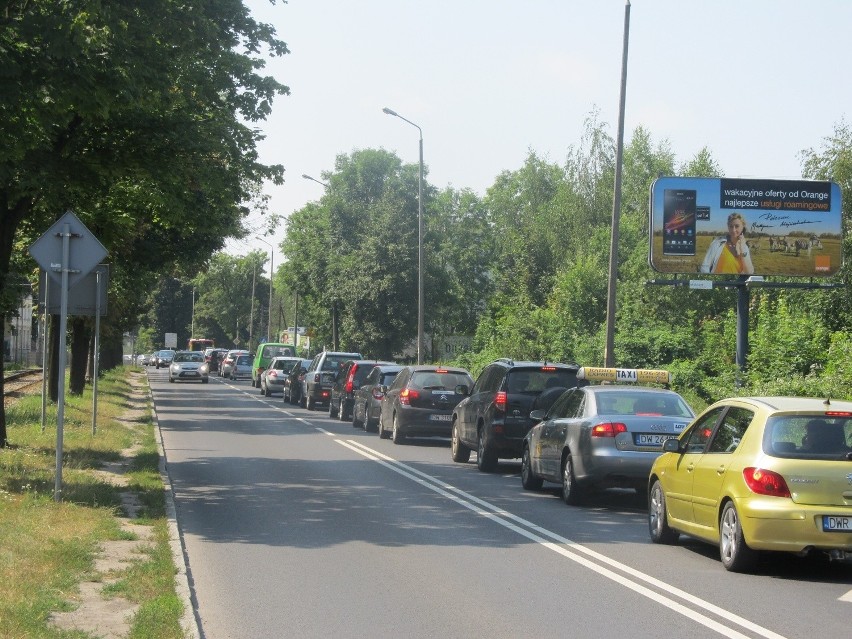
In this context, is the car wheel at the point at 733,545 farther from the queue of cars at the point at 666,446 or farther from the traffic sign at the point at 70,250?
the traffic sign at the point at 70,250

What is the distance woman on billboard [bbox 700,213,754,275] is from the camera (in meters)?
28.8

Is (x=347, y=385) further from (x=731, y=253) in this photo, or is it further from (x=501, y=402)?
(x=501, y=402)

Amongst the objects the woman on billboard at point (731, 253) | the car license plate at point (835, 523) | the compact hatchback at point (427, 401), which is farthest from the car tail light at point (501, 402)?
the woman on billboard at point (731, 253)

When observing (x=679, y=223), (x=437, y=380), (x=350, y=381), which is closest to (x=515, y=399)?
(x=437, y=380)

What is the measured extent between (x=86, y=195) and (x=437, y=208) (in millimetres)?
82019

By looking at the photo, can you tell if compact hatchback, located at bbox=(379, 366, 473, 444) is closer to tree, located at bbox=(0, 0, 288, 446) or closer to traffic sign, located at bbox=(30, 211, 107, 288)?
tree, located at bbox=(0, 0, 288, 446)

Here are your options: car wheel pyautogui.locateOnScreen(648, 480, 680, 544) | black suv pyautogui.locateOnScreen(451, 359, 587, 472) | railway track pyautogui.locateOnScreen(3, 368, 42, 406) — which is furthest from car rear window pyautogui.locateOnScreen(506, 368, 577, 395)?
railway track pyautogui.locateOnScreen(3, 368, 42, 406)

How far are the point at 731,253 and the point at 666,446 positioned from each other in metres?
18.1

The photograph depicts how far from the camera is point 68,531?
11.3m

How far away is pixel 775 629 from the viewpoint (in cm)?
782

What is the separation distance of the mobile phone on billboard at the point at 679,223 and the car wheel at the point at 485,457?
1064 cm

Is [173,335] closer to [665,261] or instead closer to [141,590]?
[665,261]

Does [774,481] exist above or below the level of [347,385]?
below

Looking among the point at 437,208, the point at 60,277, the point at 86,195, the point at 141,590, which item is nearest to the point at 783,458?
the point at 141,590
